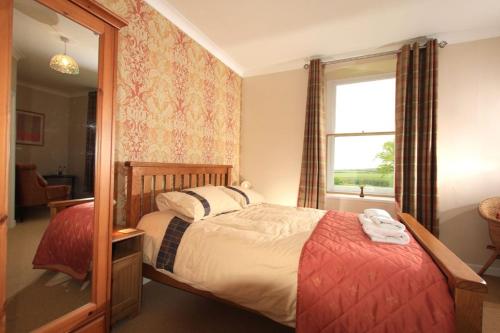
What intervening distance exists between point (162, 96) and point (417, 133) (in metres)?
2.78

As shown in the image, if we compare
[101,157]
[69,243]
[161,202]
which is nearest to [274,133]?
[161,202]

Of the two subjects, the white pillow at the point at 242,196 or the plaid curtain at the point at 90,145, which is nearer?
the plaid curtain at the point at 90,145

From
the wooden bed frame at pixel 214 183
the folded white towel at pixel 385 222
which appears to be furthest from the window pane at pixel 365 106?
the folded white towel at pixel 385 222

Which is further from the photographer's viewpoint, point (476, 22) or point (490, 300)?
point (476, 22)

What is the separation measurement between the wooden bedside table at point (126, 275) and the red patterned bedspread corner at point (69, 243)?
17 cm

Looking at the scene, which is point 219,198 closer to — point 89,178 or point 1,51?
point 89,178

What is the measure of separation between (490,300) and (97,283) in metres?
3.09

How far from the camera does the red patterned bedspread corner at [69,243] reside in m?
1.19

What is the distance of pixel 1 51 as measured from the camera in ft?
3.11

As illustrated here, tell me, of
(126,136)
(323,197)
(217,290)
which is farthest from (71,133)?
(323,197)

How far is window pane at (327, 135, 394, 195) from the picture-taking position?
304 cm

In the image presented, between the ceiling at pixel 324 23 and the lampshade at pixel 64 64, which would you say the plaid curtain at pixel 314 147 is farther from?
the lampshade at pixel 64 64

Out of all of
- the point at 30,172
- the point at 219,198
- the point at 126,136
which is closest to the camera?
the point at 30,172

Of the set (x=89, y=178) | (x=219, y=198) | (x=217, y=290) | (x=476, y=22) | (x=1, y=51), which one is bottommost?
(x=217, y=290)
